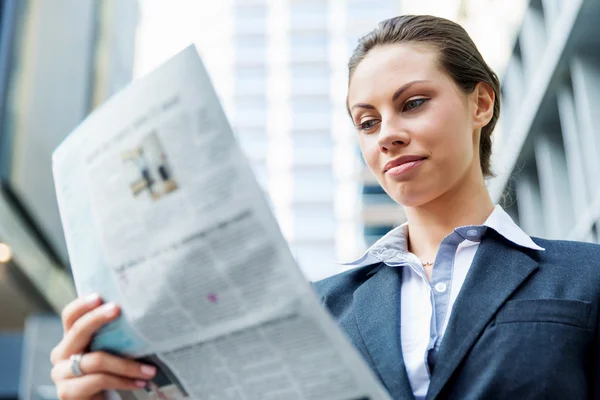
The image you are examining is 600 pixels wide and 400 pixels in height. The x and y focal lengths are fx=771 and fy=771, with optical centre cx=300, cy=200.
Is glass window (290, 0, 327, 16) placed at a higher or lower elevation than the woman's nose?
lower

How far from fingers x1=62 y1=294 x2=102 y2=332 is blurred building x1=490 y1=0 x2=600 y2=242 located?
4829 mm

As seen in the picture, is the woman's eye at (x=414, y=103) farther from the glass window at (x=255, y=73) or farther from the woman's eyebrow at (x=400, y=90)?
the glass window at (x=255, y=73)

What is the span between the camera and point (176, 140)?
43.8 inches

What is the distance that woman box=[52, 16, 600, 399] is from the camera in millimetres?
1246

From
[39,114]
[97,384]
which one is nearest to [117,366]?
[97,384]

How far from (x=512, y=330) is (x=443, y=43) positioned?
2.02 feet

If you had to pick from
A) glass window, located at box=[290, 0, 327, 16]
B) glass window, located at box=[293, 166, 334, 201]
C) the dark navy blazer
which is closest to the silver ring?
the dark navy blazer

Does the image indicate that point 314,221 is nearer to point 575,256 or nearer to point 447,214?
point 447,214

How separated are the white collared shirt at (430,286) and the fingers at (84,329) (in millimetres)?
514

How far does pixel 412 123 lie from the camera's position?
1453 mm

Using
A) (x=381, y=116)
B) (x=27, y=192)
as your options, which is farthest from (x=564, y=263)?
(x=27, y=192)

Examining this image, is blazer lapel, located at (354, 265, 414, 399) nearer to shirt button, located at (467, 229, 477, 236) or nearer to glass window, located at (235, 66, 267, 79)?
shirt button, located at (467, 229, 477, 236)

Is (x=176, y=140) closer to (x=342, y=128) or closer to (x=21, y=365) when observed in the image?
(x=21, y=365)

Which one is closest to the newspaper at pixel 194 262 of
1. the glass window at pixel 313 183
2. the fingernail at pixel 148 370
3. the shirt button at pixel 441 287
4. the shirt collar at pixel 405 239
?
the fingernail at pixel 148 370
